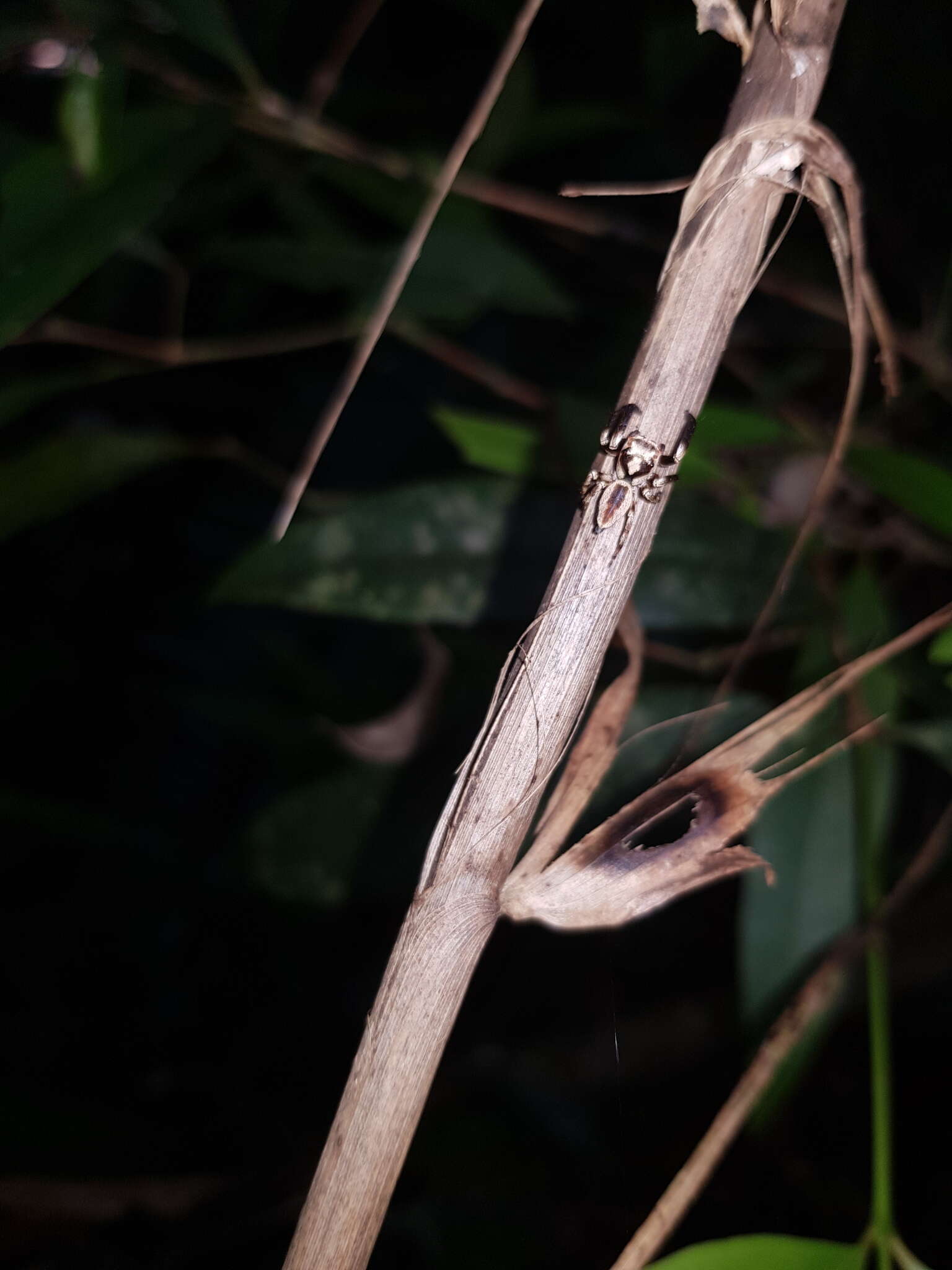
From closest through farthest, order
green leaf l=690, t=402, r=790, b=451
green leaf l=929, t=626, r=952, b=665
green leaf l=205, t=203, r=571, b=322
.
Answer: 1. green leaf l=929, t=626, r=952, b=665
2. green leaf l=690, t=402, r=790, b=451
3. green leaf l=205, t=203, r=571, b=322

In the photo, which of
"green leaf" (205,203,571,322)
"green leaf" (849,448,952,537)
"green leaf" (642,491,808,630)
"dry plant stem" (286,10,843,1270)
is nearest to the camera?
"dry plant stem" (286,10,843,1270)

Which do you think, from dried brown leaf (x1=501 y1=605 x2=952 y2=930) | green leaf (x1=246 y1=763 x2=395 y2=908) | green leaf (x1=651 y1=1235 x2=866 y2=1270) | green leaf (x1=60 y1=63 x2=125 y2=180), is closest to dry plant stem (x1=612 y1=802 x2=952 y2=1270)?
green leaf (x1=651 y1=1235 x2=866 y2=1270)

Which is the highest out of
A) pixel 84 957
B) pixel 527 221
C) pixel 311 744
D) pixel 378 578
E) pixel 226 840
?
pixel 527 221

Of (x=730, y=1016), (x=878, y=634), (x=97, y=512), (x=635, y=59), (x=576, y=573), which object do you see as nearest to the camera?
(x=576, y=573)

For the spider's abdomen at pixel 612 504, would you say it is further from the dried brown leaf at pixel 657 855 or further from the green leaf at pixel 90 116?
the green leaf at pixel 90 116

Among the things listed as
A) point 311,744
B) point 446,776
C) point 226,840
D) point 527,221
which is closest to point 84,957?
point 226,840

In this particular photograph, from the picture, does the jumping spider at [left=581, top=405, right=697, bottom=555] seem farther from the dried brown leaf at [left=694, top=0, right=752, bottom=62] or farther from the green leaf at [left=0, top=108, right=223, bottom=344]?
the green leaf at [left=0, top=108, right=223, bottom=344]

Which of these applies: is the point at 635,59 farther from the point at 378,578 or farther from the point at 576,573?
the point at 576,573
